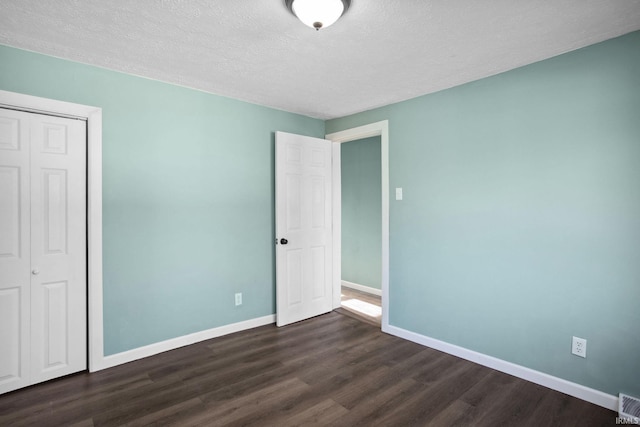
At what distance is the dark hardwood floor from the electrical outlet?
31 centimetres

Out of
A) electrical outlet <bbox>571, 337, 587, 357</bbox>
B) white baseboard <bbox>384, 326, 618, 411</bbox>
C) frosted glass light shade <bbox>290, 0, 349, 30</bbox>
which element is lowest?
white baseboard <bbox>384, 326, 618, 411</bbox>

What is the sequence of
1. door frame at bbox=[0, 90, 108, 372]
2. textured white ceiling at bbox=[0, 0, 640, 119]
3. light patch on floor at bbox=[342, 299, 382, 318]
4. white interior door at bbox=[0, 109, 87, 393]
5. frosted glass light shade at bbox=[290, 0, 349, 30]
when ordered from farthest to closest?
light patch on floor at bbox=[342, 299, 382, 318]
door frame at bbox=[0, 90, 108, 372]
white interior door at bbox=[0, 109, 87, 393]
textured white ceiling at bbox=[0, 0, 640, 119]
frosted glass light shade at bbox=[290, 0, 349, 30]

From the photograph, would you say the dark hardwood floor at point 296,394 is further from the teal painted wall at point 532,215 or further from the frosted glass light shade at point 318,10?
the frosted glass light shade at point 318,10

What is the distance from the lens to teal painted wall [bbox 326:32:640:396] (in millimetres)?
2148

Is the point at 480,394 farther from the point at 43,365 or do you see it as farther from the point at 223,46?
the point at 43,365

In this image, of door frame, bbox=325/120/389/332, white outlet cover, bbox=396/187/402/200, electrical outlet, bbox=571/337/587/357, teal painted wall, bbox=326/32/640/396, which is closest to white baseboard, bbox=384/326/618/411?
teal painted wall, bbox=326/32/640/396

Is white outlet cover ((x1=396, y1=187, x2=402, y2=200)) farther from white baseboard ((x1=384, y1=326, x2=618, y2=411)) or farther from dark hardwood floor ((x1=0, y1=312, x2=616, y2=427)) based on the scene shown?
dark hardwood floor ((x1=0, y1=312, x2=616, y2=427))

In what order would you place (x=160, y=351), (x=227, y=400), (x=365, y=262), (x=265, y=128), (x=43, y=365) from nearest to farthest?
(x=227, y=400) → (x=43, y=365) → (x=160, y=351) → (x=265, y=128) → (x=365, y=262)

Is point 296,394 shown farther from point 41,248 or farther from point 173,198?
point 41,248

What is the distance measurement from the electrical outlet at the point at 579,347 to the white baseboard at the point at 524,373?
218 mm

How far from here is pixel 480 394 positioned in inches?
92.1

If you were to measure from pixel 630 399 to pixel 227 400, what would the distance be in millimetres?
2577

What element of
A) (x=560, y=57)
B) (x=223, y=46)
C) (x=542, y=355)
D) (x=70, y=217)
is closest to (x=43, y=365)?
(x=70, y=217)

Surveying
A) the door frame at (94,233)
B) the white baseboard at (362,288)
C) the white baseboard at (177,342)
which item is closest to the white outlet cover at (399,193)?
the white baseboard at (177,342)
